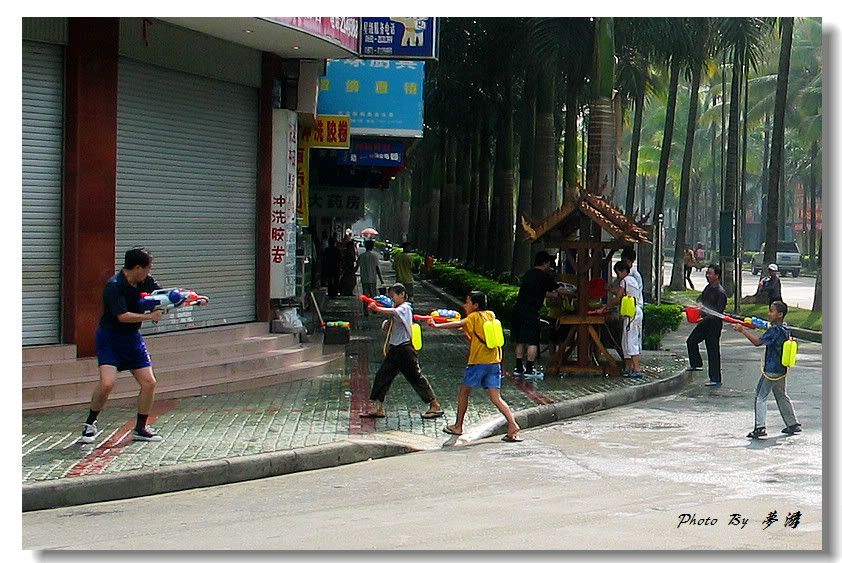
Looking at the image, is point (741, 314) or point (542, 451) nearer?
point (542, 451)

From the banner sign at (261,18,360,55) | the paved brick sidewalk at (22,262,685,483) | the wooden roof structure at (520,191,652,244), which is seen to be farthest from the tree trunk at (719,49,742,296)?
the banner sign at (261,18,360,55)

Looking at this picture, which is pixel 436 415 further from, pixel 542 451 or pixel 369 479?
pixel 369 479

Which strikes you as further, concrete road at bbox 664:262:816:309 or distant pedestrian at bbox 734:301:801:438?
concrete road at bbox 664:262:816:309

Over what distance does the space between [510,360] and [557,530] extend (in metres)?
11.1

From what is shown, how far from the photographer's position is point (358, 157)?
27.8 m

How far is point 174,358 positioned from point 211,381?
504mm

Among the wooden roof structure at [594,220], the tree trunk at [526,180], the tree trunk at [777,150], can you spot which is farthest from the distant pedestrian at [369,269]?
the tree trunk at [777,150]

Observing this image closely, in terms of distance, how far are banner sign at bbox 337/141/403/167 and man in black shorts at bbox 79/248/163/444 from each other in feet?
56.2

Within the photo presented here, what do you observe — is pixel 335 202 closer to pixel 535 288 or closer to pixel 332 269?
pixel 332 269

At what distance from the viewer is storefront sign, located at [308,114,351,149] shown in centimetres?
2164

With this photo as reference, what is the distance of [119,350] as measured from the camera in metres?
10.7

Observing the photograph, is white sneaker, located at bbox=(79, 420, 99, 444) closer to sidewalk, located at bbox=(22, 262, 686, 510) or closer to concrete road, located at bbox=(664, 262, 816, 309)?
sidewalk, located at bbox=(22, 262, 686, 510)

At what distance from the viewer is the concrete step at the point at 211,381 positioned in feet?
40.6

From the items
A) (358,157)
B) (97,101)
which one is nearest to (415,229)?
(358,157)
